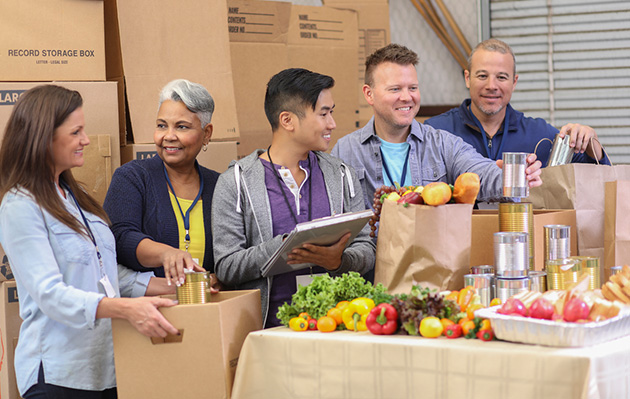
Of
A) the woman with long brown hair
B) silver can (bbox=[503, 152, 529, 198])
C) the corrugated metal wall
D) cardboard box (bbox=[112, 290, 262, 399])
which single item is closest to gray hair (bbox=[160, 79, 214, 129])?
the woman with long brown hair

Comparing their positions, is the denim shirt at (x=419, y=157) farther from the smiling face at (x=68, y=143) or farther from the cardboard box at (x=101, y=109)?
the smiling face at (x=68, y=143)

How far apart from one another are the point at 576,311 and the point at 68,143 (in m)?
1.52

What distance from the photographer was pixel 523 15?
19.0 ft

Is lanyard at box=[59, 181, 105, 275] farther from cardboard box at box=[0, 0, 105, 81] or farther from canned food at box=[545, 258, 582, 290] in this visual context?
canned food at box=[545, 258, 582, 290]

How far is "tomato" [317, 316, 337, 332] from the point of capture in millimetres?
2172

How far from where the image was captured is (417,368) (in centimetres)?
198

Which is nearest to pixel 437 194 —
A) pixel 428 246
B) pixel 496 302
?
pixel 428 246

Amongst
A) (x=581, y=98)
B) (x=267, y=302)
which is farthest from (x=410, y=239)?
(x=581, y=98)

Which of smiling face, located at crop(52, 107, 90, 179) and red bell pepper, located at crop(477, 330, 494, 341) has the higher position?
smiling face, located at crop(52, 107, 90, 179)

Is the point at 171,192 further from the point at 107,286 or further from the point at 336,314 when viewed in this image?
the point at 336,314

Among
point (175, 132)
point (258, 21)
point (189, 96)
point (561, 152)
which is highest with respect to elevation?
point (258, 21)

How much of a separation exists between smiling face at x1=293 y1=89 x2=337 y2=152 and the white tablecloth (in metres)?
0.79

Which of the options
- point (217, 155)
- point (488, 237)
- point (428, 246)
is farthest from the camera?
point (217, 155)

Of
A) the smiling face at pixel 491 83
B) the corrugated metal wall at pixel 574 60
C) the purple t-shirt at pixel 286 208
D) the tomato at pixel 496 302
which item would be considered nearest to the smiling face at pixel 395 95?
the purple t-shirt at pixel 286 208
